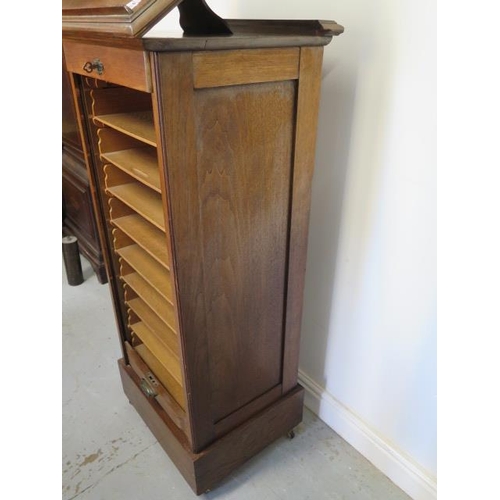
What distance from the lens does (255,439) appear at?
1269 millimetres

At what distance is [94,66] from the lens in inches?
33.4

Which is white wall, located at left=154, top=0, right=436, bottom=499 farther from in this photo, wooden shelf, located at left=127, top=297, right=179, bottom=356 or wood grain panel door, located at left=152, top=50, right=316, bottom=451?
wooden shelf, located at left=127, top=297, right=179, bottom=356

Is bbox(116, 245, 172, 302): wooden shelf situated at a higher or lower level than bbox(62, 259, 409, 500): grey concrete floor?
higher

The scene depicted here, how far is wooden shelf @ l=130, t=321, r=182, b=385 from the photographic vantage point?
1179 millimetres

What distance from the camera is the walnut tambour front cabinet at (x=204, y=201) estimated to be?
2.45 feet

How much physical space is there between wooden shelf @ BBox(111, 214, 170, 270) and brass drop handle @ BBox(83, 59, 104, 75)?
389 millimetres

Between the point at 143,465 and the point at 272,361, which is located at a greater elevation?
the point at 272,361

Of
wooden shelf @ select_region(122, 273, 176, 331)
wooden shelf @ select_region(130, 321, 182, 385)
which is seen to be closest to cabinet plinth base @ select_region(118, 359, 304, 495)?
wooden shelf @ select_region(130, 321, 182, 385)

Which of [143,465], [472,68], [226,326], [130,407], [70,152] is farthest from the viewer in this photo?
[70,152]

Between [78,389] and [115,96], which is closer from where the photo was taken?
[115,96]

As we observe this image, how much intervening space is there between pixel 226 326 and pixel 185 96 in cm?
55

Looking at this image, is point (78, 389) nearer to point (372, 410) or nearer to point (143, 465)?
point (143, 465)

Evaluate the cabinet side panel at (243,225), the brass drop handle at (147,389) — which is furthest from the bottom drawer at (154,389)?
the cabinet side panel at (243,225)
